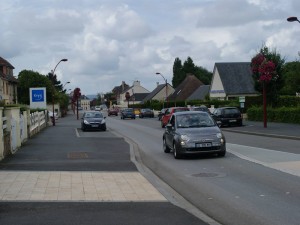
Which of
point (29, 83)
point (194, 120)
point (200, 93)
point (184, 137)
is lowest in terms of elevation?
point (184, 137)

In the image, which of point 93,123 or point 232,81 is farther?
point 232,81

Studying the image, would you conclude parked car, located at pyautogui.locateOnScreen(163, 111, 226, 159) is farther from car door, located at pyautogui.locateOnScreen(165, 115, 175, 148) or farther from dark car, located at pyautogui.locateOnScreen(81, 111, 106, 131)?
dark car, located at pyautogui.locateOnScreen(81, 111, 106, 131)

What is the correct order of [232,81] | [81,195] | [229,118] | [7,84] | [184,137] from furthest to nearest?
[232,81] < [7,84] < [229,118] < [184,137] < [81,195]

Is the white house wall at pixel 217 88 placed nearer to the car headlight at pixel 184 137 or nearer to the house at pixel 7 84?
the house at pixel 7 84

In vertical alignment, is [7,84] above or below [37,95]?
above

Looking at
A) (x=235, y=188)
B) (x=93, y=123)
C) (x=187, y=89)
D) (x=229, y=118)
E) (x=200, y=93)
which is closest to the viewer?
(x=235, y=188)

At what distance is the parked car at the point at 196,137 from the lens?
15477 mm

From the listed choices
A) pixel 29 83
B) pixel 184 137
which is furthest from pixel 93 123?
pixel 29 83

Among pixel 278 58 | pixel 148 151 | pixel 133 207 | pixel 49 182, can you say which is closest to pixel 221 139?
pixel 148 151

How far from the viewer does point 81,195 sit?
9.12 meters

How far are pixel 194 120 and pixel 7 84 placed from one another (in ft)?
191

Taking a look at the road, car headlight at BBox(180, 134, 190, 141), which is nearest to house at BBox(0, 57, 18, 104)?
car headlight at BBox(180, 134, 190, 141)

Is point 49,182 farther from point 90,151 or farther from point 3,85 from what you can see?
point 3,85

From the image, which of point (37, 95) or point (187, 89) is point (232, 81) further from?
point (37, 95)
